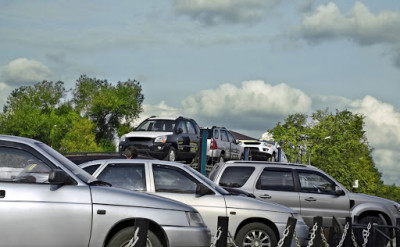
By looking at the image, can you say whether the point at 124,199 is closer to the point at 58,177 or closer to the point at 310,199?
the point at 58,177

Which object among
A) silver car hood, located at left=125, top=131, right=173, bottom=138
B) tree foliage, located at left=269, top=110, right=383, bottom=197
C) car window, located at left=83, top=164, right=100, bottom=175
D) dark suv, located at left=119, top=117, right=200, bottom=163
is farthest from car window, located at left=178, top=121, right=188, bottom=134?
tree foliage, located at left=269, top=110, right=383, bottom=197

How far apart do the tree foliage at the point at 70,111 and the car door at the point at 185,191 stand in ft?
294

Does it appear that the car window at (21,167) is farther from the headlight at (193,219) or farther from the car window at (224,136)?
the car window at (224,136)

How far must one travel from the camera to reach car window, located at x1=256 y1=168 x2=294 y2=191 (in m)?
18.4

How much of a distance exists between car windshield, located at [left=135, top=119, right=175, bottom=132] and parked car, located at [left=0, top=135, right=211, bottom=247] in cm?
1836

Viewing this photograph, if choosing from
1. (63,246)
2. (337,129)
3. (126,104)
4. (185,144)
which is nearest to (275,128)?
(337,129)

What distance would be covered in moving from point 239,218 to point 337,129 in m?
73.7

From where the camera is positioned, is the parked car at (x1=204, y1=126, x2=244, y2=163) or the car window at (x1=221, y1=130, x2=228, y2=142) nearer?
the parked car at (x1=204, y1=126, x2=244, y2=163)

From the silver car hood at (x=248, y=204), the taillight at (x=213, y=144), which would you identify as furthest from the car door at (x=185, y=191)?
the taillight at (x=213, y=144)

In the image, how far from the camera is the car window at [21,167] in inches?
366

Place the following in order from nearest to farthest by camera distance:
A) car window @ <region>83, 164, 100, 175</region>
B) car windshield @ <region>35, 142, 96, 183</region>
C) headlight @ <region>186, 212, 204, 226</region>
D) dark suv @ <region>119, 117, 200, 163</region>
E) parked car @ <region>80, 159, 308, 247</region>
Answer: car windshield @ <region>35, 142, 96, 183</region>, headlight @ <region>186, 212, 204, 226</region>, parked car @ <region>80, 159, 308, 247</region>, car window @ <region>83, 164, 100, 175</region>, dark suv @ <region>119, 117, 200, 163</region>

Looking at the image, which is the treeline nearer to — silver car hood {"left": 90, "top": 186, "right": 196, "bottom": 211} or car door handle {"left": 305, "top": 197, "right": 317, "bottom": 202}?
car door handle {"left": 305, "top": 197, "right": 317, "bottom": 202}

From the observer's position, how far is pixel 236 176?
18453mm

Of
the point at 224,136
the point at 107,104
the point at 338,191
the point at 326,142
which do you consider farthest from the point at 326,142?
the point at 338,191
